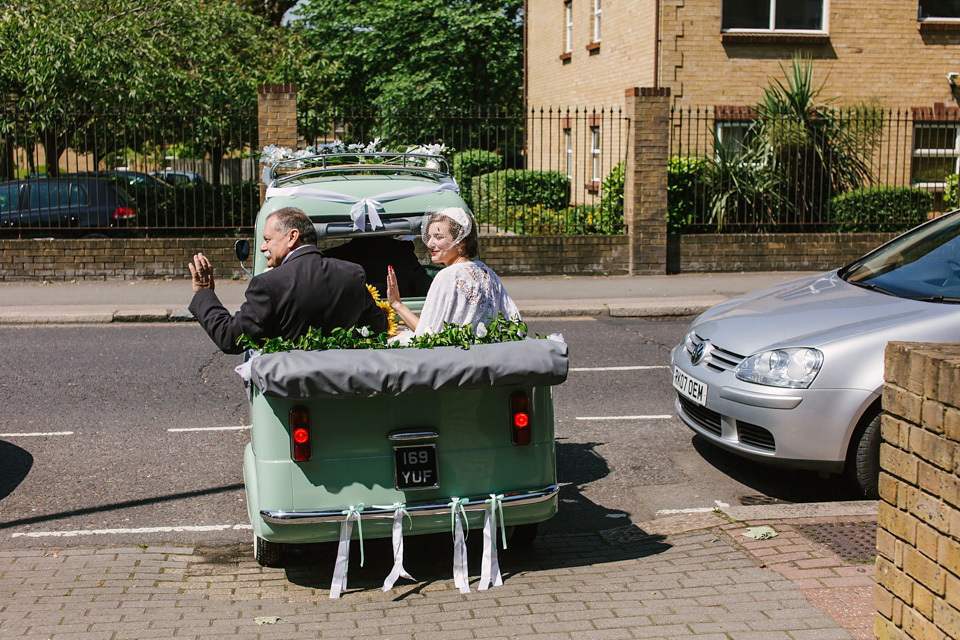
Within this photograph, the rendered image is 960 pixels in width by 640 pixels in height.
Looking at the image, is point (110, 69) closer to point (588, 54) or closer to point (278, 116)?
point (278, 116)

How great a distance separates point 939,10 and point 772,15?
3544mm

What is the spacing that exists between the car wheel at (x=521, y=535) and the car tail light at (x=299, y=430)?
1.24 meters

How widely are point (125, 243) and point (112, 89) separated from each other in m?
3.20

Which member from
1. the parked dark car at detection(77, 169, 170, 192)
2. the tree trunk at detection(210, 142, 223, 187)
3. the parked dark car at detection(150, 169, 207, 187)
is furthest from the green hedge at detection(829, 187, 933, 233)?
the parked dark car at detection(77, 169, 170, 192)

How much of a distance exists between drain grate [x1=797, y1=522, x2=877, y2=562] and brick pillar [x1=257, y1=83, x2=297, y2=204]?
39.3ft

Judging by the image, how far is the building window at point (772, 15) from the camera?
19.2 metres

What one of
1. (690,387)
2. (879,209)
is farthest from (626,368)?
(879,209)

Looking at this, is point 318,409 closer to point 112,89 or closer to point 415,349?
point 415,349

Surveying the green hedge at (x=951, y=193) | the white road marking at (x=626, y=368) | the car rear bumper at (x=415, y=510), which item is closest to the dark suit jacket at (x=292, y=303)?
the car rear bumper at (x=415, y=510)

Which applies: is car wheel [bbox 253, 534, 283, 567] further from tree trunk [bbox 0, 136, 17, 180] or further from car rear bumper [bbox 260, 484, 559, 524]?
tree trunk [bbox 0, 136, 17, 180]

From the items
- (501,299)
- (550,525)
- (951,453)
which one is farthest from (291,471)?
(951,453)

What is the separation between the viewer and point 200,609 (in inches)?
167

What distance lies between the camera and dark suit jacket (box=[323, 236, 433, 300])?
655cm

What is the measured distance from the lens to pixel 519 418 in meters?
4.50
